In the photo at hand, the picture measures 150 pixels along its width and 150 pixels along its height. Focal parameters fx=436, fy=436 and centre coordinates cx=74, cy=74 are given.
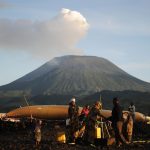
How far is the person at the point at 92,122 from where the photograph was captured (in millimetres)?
21359

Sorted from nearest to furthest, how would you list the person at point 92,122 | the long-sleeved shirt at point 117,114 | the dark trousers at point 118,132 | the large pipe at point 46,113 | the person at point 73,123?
the dark trousers at point 118,132
the long-sleeved shirt at point 117,114
the person at point 92,122
the person at point 73,123
the large pipe at point 46,113

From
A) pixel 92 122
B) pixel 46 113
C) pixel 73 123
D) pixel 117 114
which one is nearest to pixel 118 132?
pixel 117 114

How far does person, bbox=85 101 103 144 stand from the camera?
2136cm

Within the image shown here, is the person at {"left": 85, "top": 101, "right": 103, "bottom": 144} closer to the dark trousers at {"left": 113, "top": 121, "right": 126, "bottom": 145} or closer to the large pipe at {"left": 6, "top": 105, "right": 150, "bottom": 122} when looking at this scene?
the dark trousers at {"left": 113, "top": 121, "right": 126, "bottom": 145}

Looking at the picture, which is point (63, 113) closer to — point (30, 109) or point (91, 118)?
point (30, 109)

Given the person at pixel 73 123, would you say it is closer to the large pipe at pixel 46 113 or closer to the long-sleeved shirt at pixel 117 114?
the long-sleeved shirt at pixel 117 114

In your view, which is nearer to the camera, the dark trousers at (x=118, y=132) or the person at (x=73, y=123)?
the dark trousers at (x=118, y=132)

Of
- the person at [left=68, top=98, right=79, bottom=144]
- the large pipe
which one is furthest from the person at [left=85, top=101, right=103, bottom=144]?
the large pipe

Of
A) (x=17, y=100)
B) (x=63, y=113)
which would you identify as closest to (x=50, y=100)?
(x=17, y=100)

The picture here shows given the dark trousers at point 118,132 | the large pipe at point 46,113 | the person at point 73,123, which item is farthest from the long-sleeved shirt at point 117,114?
the large pipe at point 46,113

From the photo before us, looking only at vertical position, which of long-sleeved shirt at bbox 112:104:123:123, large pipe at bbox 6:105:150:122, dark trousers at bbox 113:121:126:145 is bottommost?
dark trousers at bbox 113:121:126:145

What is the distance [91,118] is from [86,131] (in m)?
0.75

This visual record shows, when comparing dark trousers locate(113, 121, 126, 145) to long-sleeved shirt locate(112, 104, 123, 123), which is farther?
long-sleeved shirt locate(112, 104, 123, 123)

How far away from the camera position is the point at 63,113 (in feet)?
136
